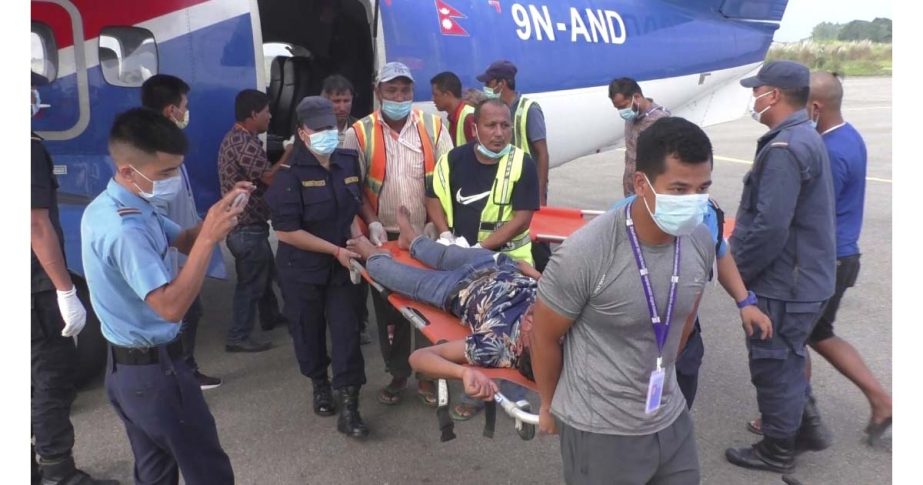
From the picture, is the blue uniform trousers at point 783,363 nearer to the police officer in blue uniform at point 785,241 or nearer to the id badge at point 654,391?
the police officer in blue uniform at point 785,241

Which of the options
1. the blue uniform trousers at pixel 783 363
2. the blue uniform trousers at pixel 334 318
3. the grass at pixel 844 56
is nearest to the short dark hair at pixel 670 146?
the blue uniform trousers at pixel 783 363

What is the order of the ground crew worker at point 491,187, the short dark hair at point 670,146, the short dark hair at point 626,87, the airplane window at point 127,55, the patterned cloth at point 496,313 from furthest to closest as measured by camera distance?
1. the short dark hair at point 626,87
2. the airplane window at point 127,55
3. the ground crew worker at point 491,187
4. the patterned cloth at point 496,313
5. the short dark hair at point 670,146

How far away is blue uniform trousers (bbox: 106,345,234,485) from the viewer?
2.50 m

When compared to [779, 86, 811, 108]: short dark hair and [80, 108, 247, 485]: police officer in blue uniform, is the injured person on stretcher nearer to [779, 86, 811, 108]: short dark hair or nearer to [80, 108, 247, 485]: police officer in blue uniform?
[80, 108, 247, 485]: police officer in blue uniform

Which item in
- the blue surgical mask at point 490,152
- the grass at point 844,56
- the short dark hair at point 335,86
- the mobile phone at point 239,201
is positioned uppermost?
the grass at point 844,56

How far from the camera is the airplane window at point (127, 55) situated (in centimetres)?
476

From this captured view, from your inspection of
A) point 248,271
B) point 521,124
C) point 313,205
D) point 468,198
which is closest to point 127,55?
point 248,271

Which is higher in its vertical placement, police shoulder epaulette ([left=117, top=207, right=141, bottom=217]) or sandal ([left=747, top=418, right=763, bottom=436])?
police shoulder epaulette ([left=117, top=207, right=141, bottom=217])

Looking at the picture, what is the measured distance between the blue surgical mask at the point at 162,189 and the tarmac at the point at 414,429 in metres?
1.72

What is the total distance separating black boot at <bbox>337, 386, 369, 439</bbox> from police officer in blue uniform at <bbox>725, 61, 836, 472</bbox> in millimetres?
2127

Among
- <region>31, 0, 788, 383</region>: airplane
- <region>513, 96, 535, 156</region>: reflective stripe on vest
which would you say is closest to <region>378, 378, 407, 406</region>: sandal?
<region>31, 0, 788, 383</region>: airplane

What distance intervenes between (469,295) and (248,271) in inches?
84.0

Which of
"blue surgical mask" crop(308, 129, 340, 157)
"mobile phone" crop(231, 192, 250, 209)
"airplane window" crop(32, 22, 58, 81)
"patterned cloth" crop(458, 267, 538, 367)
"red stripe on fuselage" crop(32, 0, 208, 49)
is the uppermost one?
"red stripe on fuselage" crop(32, 0, 208, 49)

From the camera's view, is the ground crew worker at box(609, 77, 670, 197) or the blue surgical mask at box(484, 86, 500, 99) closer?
the ground crew worker at box(609, 77, 670, 197)
